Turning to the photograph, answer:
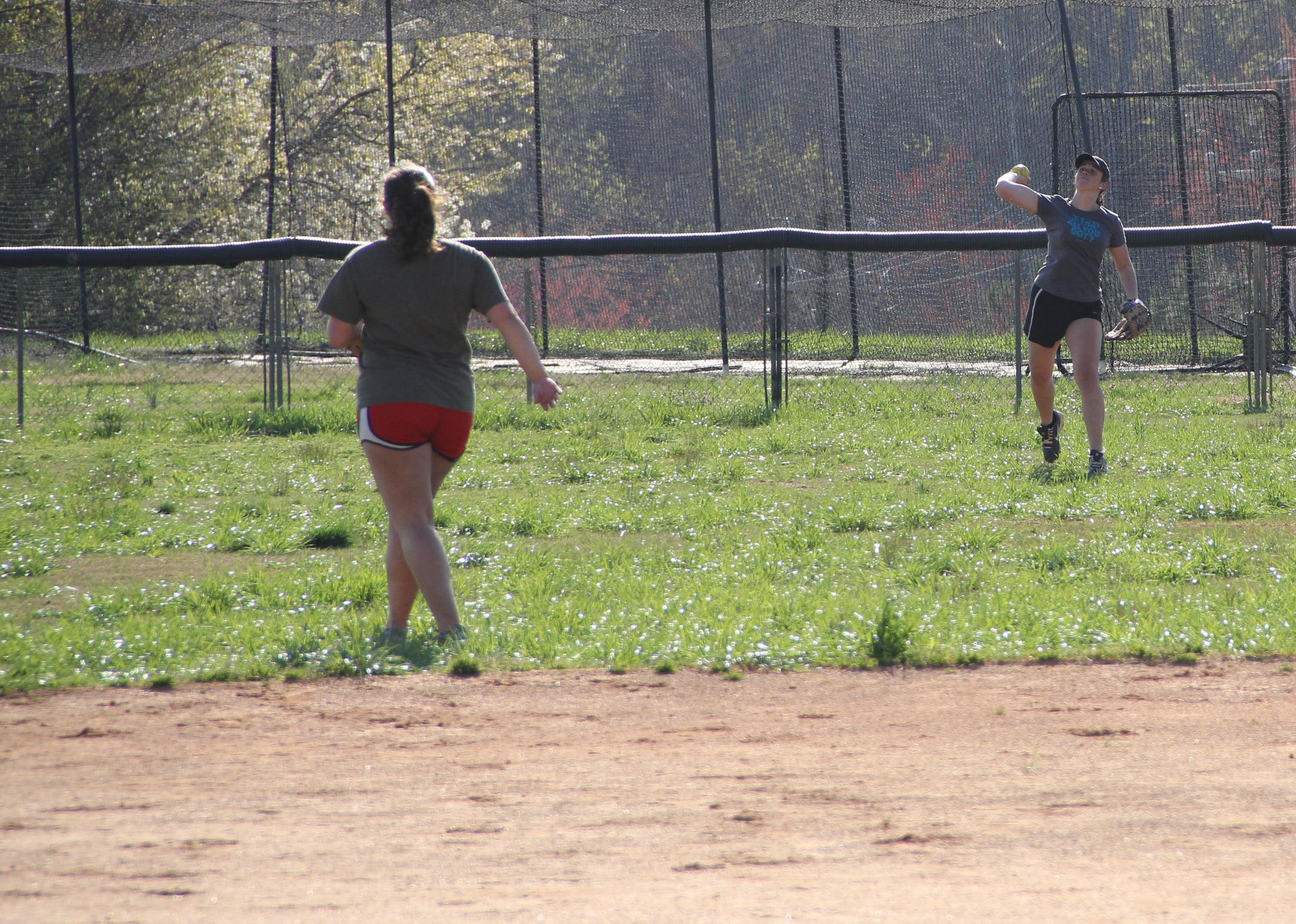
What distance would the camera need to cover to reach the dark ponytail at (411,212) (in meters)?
4.93

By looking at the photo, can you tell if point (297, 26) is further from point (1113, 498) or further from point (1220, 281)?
point (1113, 498)

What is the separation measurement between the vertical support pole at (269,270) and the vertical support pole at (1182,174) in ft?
38.2

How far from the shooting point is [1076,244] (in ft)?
29.7

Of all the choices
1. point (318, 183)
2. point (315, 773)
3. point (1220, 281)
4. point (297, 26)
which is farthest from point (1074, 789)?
point (318, 183)

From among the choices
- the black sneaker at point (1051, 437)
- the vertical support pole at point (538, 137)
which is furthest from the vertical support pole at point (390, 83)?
the black sneaker at point (1051, 437)

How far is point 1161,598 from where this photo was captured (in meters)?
5.79

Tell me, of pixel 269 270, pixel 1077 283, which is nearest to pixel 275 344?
pixel 269 270

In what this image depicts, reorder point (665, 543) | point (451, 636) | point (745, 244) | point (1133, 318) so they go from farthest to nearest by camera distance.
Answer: point (745, 244) → point (1133, 318) → point (665, 543) → point (451, 636)

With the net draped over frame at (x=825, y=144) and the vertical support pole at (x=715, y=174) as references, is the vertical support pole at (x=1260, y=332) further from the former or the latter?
the vertical support pole at (x=715, y=174)

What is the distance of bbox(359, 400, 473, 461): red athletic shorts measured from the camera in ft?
16.3

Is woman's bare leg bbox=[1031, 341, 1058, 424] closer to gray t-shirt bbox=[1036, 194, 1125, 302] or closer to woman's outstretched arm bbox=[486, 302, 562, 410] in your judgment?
gray t-shirt bbox=[1036, 194, 1125, 302]

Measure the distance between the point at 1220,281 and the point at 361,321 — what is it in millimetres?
14971

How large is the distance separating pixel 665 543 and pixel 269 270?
8.17 metres

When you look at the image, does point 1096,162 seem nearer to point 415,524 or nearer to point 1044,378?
point 1044,378
